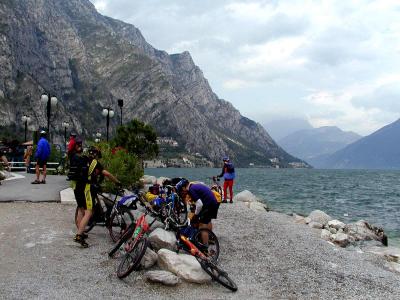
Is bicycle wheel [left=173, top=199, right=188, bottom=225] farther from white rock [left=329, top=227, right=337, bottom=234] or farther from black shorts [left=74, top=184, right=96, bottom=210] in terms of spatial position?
white rock [left=329, top=227, right=337, bottom=234]

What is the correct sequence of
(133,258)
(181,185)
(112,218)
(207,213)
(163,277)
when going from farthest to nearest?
1. (112,218)
2. (181,185)
3. (207,213)
4. (133,258)
5. (163,277)

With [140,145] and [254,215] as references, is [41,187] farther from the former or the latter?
[140,145]

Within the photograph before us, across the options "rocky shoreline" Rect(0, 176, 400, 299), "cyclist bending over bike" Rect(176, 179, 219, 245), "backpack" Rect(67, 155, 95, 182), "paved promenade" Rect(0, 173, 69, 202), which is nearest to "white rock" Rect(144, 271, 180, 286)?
"rocky shoreline" Rect(0, 176, 400, 299)

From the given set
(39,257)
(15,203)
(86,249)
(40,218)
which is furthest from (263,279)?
(15,203)

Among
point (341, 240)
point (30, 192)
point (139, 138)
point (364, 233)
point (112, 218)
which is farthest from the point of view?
point (139, 138)

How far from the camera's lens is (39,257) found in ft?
31.1

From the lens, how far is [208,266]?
894 cm

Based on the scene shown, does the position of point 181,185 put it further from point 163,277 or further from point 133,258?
point 163,277

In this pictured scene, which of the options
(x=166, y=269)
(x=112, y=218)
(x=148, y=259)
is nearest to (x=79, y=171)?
(x=112, y=218)

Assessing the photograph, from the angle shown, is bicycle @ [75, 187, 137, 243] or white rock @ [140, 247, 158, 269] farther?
bicycle @ [75, 187, 137, 243]

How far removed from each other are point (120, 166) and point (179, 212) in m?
8.07

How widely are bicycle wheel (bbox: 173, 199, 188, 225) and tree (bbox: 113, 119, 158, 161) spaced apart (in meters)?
31.4

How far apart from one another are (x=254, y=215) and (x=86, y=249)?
398 inches

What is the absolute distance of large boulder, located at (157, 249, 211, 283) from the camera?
8.70 meters
